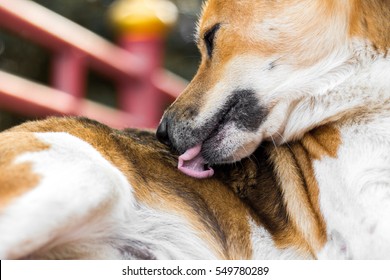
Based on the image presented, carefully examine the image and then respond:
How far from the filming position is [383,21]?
8.97 feet

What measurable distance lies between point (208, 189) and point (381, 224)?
26.1 inches

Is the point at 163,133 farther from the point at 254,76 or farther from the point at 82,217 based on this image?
the point at 82,217

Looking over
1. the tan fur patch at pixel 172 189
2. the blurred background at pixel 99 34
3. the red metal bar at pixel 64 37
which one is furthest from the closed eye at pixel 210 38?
the blurred background at pixel 99 34

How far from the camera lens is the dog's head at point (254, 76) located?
2.85 meters

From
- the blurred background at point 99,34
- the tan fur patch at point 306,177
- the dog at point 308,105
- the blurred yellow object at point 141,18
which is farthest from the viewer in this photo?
the blurred background at point 99,34

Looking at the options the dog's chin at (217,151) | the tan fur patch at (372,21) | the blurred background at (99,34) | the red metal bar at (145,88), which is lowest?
the blurred background at (99,34)

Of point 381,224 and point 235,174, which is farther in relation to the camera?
point 235,174

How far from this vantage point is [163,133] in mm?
3021

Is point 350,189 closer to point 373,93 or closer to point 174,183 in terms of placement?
point 373,93

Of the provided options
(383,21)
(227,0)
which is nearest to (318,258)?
(383,21)

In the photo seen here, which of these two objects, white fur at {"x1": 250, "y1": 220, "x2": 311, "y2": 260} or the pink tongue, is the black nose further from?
white fur at {"x1": 250, "y1": 220, "x2": 311, "y2": 260}

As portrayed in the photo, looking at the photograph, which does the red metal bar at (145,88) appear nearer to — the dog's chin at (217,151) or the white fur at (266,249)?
the dog's chin at (217,151)

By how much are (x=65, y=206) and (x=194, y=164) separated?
723 millimetres

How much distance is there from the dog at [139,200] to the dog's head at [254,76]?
11 cm
